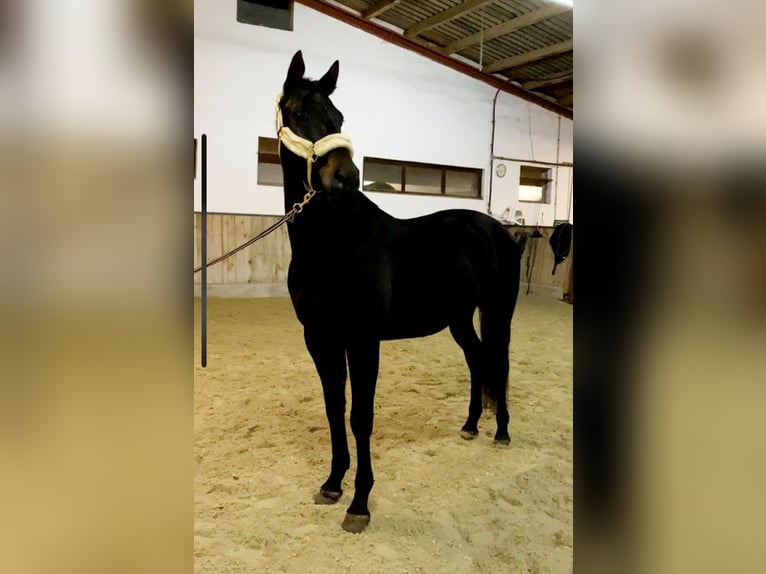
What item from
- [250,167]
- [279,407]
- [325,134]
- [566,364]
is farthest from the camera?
[250,167]

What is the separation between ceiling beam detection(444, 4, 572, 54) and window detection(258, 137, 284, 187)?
3.06 meters

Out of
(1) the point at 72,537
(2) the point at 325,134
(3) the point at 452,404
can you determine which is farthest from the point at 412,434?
(1) the point at 72,537

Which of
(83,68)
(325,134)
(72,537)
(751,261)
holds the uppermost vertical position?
(325,134)

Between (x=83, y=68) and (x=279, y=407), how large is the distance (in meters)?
2.47

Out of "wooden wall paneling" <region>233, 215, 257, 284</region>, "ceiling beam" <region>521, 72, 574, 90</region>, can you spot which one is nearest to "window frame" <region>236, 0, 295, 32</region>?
"wooden wall paneling" <region>233, 215, 257, 284</region>

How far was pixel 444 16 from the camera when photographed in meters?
6.52

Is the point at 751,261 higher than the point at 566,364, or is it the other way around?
the point at 751,261

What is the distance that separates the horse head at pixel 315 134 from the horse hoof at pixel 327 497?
1.02 meters

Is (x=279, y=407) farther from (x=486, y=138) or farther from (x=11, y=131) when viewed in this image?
(x=486, y=138)

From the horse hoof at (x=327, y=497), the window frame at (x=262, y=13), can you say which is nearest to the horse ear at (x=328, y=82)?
the horse hoof at (x=327, y=497)

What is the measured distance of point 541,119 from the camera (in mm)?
8422

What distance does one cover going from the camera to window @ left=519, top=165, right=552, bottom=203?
8.55 metres

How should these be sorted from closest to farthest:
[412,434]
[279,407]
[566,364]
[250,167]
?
[412,434] → [279,407] → [566,364] → [250,167]

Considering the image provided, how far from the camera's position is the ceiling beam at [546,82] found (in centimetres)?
747
